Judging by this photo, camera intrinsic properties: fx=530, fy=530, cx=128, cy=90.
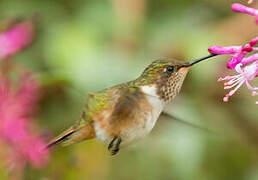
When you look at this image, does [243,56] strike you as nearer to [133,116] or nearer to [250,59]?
[250,59]

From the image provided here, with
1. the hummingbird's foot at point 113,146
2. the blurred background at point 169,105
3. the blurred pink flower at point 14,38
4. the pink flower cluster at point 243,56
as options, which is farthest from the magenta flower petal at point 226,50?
the blurred background at point 169,105

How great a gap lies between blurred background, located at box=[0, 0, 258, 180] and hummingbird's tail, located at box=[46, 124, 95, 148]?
52 cm

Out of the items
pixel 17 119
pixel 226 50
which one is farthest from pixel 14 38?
pixel 226 50

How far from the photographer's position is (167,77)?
1.57m

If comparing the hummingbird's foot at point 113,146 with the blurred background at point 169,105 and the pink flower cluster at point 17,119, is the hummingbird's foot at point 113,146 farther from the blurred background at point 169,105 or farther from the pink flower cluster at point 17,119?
the blurred background at point 169,105

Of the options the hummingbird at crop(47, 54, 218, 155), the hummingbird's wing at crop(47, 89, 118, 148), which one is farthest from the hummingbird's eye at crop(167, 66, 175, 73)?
the hummingbird's wing at crop(47, 89, 118, 148)

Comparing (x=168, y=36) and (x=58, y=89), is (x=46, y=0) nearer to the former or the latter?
(x=168, y=36)

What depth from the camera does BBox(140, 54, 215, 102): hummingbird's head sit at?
1546mm

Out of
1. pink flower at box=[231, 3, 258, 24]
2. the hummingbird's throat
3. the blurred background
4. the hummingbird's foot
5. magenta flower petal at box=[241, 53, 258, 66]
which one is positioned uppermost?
pink flower at box=[231, 3, 258, 24]

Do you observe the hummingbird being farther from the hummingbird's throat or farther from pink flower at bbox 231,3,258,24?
pink flower at bbox 231,3,258,24

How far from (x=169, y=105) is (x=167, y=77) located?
0.93m

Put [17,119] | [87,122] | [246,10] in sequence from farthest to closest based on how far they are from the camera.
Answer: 1. [87,122]
2. [17,119]
3. [246,10]

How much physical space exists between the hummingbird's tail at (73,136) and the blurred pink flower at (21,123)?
0.04m

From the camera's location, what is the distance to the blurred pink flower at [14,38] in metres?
1.61
